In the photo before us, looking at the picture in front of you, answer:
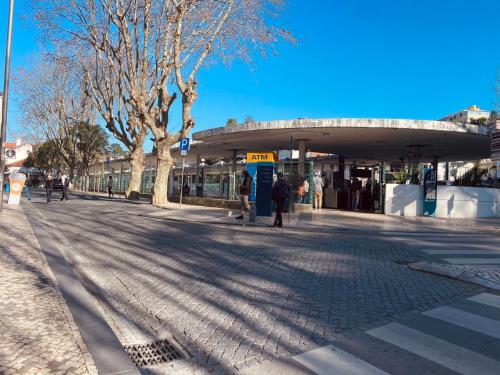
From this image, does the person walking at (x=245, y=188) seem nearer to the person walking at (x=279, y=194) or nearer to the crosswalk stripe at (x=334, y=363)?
the person walking at (x=279, y=194)

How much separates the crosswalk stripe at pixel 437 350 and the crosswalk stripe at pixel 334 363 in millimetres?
572

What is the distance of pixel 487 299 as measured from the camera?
213 inches

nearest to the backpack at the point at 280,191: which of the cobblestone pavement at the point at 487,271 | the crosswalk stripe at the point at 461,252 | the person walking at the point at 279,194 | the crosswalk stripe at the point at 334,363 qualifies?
the person walking at the point at 279,194

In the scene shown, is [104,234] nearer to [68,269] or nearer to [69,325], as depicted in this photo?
[68,269]

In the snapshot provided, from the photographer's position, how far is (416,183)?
67.7ft

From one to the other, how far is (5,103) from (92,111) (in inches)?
1246

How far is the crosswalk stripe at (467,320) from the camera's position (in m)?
4.22

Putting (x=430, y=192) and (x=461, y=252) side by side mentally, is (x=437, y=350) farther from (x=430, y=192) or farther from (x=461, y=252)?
(x=430, y=192)

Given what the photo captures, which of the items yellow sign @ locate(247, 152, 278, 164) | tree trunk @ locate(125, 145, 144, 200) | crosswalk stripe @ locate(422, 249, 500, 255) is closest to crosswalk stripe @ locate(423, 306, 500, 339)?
crosswalk stripe @ locate(422, 249, 500, 255)

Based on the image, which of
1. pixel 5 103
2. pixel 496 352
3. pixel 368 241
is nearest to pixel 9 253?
pixel 496 352

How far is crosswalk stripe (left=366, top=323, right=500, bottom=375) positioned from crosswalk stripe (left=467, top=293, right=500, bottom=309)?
5.63ft

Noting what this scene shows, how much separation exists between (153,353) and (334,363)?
1578 mm

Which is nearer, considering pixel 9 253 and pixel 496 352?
pixel 496 352

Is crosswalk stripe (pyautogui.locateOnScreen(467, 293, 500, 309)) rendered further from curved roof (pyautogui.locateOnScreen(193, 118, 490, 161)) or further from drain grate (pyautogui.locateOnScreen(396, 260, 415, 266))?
curved roof (pyautogui.locateOnScreen(193, 118, 490, 161))
